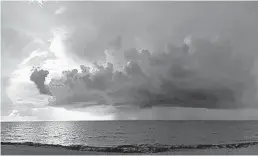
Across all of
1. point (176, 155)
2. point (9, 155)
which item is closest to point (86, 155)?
point (9, 155)

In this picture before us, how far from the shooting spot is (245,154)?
126ft

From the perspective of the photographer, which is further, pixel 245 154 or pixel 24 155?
pixel 245 154

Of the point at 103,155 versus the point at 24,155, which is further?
the point at 103,155

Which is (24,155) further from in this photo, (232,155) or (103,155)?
(232,155)

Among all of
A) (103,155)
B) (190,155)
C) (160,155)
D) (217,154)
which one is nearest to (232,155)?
(217,154)

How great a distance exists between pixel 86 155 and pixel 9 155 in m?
9.83

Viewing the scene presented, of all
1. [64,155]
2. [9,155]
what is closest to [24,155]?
[9,155]

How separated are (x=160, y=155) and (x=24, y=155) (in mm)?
17890

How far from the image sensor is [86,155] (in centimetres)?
3816

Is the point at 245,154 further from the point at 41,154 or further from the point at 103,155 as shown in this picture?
the point at 41,154

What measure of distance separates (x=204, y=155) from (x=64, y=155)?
61.4 feet

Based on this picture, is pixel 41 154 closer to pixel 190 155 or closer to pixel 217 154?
pixel 190 155

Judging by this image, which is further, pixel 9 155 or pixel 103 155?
pixel 103 155

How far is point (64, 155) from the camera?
1451 inches
